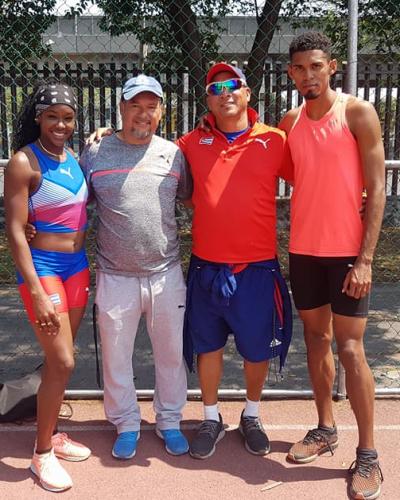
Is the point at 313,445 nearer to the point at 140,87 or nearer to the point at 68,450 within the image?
the point at 68,450

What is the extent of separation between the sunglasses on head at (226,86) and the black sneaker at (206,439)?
6.09 ft

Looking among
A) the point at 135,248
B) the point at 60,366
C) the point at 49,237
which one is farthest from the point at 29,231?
the point at 60,366

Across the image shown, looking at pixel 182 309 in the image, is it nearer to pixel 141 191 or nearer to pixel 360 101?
pixel 141 191

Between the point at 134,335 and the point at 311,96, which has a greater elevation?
the point at 311,96

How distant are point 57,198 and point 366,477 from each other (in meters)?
2.05

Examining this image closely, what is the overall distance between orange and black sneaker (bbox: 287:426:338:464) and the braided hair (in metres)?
2.17

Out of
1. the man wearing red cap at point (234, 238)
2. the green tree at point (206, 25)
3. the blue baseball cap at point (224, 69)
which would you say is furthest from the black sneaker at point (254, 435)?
the green tree at point (206, 25)

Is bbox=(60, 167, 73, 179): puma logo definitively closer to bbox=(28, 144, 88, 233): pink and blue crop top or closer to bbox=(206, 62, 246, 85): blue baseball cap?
bbox=(28, 144, 88, 233): pink and blue crop top

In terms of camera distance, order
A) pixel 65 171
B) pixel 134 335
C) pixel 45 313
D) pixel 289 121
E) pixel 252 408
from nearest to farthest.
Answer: pixel 45 313
pixel 65 171
pixel 289 121
pixel 134 335
pixel 252 408

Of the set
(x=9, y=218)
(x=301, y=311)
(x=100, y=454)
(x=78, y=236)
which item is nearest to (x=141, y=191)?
(x=78, y=236)

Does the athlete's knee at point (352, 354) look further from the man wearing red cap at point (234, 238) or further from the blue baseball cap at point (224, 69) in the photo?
the blue baseball cap at point (224, 69)

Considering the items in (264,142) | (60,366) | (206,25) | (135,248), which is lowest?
(60,366)

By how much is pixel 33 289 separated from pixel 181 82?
629 centimetres

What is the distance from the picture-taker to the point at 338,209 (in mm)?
2932
